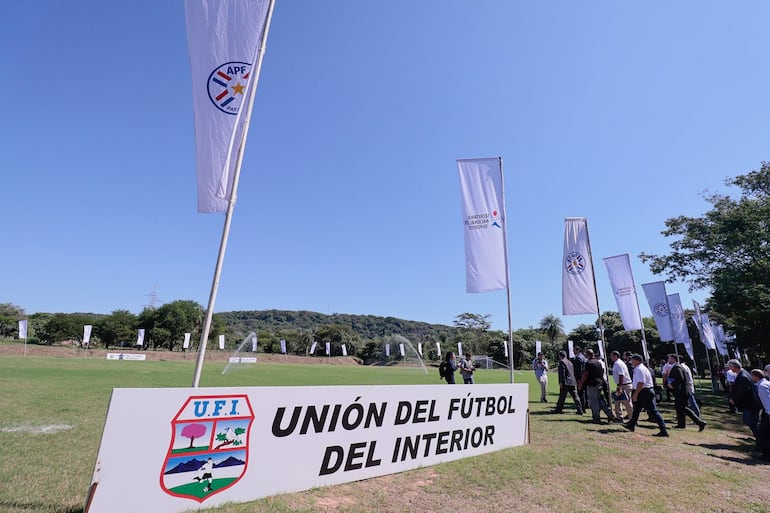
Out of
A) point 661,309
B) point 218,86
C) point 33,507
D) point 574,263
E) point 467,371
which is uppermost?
point 218,86

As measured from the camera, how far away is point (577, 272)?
13.2 meters

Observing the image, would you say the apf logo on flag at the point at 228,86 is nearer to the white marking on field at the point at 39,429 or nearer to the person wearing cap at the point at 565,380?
the white marking on field at the point at 39,429

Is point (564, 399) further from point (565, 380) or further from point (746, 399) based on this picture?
point (746, 399)

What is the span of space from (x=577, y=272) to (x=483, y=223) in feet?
16.8

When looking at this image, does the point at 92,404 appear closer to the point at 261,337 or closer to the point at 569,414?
the point at 569,414

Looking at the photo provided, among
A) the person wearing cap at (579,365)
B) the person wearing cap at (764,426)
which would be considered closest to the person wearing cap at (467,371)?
the person wearing cap at (579,365)

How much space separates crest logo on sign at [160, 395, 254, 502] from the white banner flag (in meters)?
16.5

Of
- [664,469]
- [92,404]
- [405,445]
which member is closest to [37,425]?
[92,404]

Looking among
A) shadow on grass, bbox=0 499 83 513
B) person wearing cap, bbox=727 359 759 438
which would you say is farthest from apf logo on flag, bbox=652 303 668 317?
shadow on grass, bbox=0 499 83 513

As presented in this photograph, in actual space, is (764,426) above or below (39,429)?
above

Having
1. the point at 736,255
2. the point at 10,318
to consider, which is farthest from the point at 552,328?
the point at 10,318

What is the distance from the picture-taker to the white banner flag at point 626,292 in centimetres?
1661

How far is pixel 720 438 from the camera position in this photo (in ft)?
34.2

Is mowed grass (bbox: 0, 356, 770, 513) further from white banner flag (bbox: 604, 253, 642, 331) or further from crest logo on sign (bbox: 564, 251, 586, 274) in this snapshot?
white banner flag (bbox: 604, 253, 642, 331)
